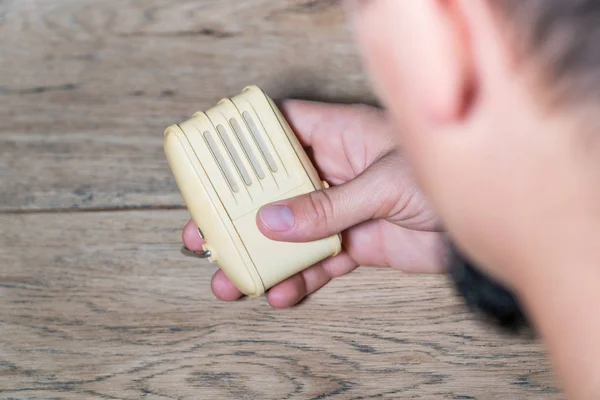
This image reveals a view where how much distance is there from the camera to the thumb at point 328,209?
0.52 meters

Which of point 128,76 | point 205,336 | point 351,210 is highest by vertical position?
point 128,76

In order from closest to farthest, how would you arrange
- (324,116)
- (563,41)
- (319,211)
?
(563,41) < (319,211) < (324,116)

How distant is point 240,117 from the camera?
547 mm

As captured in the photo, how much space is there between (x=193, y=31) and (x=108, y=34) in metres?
0.09

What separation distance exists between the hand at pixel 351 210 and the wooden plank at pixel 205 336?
0.02m

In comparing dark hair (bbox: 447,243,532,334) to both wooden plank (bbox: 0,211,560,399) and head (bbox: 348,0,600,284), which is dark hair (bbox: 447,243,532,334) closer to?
wooden plank (bbox: 0,211,560,399)

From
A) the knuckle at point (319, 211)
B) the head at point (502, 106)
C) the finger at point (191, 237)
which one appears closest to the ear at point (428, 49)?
Answer: the head at point (502, 106)

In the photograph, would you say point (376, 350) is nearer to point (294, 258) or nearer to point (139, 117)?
point (294, 258)

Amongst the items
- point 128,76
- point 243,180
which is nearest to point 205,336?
point 243,180

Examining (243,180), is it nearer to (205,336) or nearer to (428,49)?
(205,336)

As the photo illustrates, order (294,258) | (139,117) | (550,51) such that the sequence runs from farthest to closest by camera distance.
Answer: (139,117), (294,258), (550,51)

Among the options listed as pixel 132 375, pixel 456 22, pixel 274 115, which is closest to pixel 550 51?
pixel 456 22

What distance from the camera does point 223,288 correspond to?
59cm

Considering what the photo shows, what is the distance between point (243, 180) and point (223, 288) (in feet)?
0.35
